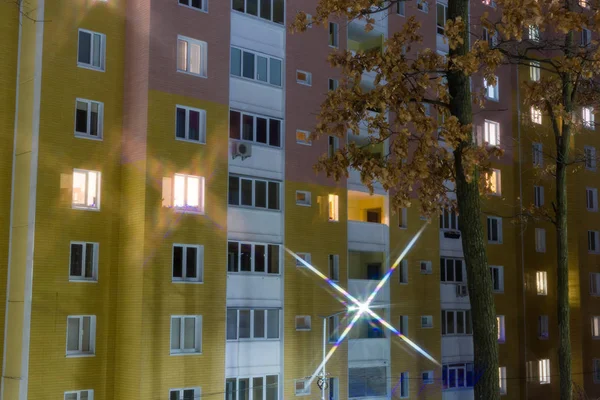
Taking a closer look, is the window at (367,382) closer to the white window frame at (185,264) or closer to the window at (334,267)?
the window at (334,267)

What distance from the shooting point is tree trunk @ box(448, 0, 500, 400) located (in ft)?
44.5

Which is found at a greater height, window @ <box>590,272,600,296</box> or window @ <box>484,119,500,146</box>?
window @ <box>484,119,500,146</box>

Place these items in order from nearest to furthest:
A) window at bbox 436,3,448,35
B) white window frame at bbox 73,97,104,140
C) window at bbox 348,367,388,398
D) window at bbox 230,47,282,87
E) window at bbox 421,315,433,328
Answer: white window frame at bbox 73,97,104,140 < window at bbox 230,47,282,87 < window at bbox 348,367,388,398 < window at bbox 421,315,433,328 < window at bbox 436,3,448,35

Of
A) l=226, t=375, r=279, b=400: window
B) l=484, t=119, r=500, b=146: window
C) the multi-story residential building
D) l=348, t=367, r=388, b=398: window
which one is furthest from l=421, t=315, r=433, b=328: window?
l=484, t=119, r=500, b=146: window

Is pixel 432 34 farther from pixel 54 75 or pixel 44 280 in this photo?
pixel 44 280

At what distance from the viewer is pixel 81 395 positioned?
28.1 meters

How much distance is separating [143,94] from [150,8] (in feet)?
10.4

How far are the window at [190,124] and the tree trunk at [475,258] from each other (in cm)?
1758

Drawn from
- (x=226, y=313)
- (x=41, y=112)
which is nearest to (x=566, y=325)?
(x=226, y=313)

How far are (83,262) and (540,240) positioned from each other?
26873 mm

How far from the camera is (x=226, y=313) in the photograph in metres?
30.9

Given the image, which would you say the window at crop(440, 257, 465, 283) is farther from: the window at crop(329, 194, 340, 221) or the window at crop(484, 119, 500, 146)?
the window at crop(329, 194, 340, 221)

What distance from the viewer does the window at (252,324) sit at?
102ft

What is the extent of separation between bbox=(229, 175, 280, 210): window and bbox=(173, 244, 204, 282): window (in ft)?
8.23
